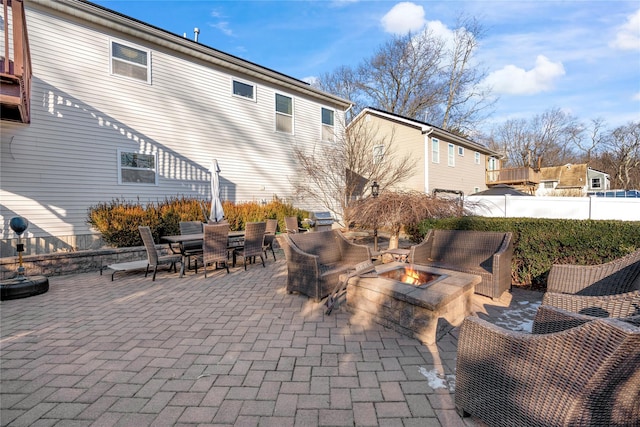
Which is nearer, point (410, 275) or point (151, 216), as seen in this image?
point (410, 275)

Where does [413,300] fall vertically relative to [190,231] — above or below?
below

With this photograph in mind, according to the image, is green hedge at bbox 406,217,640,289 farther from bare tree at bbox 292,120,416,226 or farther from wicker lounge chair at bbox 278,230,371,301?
bare tree at bbox 292,120,416,226

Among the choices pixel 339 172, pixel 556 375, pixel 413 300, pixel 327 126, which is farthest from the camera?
pixel 327 126

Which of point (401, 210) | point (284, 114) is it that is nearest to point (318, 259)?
point (401, 210)

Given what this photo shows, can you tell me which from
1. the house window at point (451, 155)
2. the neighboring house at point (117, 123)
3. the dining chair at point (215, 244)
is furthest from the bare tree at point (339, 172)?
the dining chair at point (215, 244)

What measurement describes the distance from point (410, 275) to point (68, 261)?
6.97 metres

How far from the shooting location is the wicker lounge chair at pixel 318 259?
12.8ft

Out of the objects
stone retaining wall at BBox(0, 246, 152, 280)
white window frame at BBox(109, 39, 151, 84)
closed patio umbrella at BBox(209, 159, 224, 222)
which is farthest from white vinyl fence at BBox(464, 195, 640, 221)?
white window frame at BBox(109, 39, 151, 84)

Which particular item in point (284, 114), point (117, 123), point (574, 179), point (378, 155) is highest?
point (284, 114)

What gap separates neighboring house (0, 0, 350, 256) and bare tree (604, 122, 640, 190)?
41.4 m

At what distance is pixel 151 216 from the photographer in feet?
24.4

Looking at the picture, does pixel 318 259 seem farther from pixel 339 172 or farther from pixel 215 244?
pixel 339 172

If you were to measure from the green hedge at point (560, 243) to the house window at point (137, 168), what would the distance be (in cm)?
884

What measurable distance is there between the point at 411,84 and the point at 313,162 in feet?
52.6
